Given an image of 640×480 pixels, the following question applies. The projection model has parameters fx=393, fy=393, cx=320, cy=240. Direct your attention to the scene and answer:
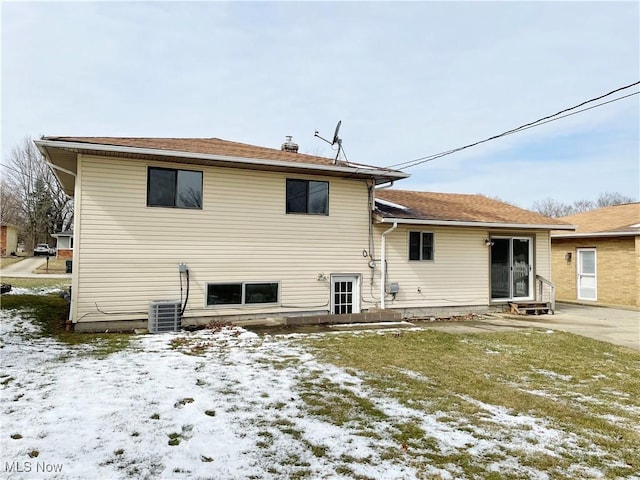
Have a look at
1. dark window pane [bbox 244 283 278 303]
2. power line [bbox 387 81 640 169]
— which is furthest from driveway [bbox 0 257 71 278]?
power line [bbox 387 81 640 169]

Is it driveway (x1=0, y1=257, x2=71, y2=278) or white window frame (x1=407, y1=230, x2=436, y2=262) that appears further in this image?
driveway (x1=0, y1=257, x2=71, y2=278)

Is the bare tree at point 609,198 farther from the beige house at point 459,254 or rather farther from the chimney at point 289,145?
the chimney at point 289,145

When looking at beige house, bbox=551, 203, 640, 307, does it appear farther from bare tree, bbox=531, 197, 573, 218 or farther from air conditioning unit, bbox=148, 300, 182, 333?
bare tree, bbox=531, 197, 573, 218

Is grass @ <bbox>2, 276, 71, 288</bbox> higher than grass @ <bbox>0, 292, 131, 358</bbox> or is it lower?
higher

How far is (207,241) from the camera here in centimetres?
896

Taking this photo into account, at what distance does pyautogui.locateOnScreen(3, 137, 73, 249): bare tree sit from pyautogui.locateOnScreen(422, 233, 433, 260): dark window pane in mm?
41251

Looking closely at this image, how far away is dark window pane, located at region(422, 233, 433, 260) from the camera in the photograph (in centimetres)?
1114

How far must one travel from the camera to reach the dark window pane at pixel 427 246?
1114 cm

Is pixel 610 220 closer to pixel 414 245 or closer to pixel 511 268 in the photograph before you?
pixel 511 268

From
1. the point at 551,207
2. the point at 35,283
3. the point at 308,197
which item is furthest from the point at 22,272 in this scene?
the point at 551,207

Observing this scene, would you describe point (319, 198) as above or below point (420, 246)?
above

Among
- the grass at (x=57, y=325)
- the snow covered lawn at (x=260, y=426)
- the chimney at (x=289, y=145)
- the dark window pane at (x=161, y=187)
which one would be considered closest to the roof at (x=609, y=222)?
the chimney at (x=289, y=145)

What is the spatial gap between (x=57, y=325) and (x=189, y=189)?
3.99 m

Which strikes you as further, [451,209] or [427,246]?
[451,209]
